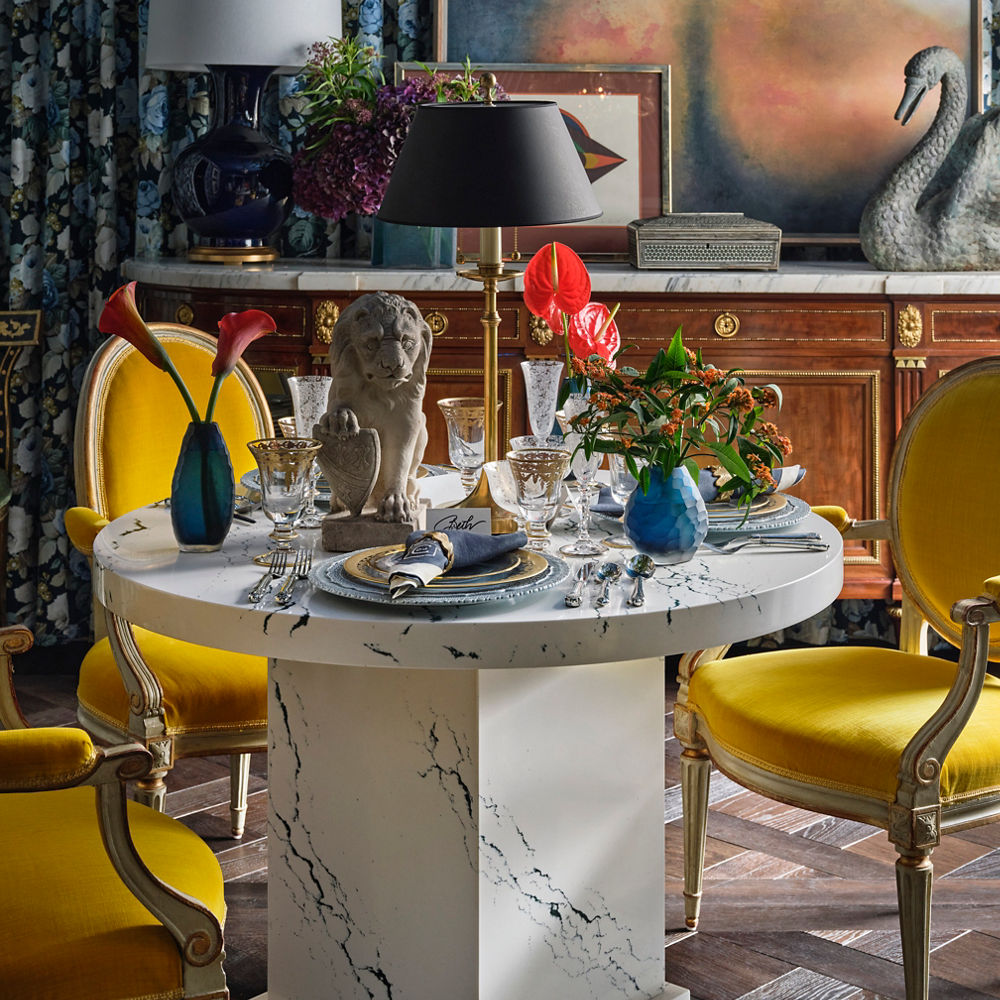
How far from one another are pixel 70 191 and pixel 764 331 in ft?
6.39

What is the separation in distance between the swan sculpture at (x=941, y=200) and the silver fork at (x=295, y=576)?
2.19 meters

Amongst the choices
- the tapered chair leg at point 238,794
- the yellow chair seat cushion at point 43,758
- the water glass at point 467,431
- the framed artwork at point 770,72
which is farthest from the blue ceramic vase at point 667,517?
the framed artwork at point 770,72

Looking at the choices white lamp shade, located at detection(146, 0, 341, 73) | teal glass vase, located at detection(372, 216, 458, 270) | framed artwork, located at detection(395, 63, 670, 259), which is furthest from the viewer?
framed artwork, located at detection(395, 63, 670, 259)

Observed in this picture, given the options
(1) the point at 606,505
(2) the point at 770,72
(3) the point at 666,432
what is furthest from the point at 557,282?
(2) the point at 770,72

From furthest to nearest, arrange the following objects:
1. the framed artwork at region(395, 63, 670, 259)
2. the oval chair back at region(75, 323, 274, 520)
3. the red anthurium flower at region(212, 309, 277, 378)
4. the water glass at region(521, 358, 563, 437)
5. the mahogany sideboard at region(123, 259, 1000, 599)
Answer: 1. the framed artwork at region(395, 63, 670, 259)
2. the mahogany sideboard at region(123, 259, 1000, 599)
3. the oval chair back at region(75, 323, 274, 520)
4. the water glass at region(521, 358, 563, 437)
5. the red anthurium flower at region(212, 309, 277, 378)

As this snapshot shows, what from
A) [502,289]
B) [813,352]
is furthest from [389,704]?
[813,352]

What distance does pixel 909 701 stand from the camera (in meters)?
2.12

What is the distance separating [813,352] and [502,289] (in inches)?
31.6

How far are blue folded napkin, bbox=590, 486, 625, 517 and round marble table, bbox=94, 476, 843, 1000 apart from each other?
200mm

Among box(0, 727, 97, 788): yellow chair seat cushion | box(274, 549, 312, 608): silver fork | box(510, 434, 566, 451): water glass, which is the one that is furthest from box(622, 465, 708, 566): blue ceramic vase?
box(0, 727, 97, 788): yellow chair seat cushion

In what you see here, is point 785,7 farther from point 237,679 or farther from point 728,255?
point 237,679

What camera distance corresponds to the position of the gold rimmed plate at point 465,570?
66.8 inches

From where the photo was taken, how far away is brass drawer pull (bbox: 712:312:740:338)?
11.4 ft

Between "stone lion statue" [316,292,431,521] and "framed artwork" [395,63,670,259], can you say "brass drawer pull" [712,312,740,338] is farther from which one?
"stone lion statue" [316,292,431,521]
